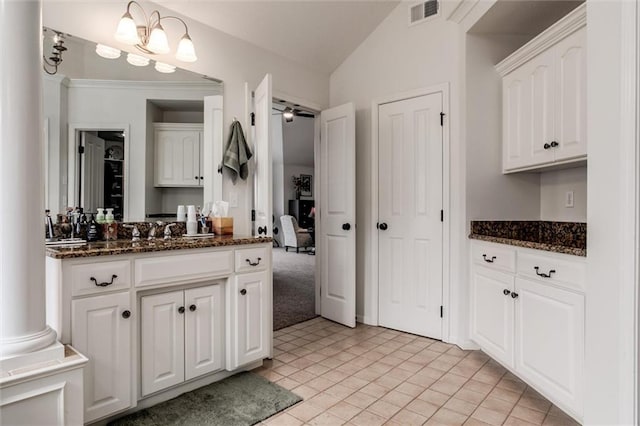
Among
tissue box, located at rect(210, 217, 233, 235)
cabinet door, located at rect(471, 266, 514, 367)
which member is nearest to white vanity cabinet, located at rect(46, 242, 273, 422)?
tissue box, located at rect(210, 217, 233, 235)

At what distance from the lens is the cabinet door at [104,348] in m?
1.67

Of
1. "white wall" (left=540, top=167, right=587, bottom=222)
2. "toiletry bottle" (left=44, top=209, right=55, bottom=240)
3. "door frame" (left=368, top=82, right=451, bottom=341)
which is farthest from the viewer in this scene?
"door frame" (left=368, top=82, right=451, bottom=341)

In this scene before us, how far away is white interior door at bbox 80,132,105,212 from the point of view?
219 cm

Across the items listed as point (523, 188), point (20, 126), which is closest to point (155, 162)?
point (20, 126)

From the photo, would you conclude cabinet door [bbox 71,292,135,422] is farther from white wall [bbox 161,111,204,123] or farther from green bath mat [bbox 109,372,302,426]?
white wall [bbox 161,111,204,123]

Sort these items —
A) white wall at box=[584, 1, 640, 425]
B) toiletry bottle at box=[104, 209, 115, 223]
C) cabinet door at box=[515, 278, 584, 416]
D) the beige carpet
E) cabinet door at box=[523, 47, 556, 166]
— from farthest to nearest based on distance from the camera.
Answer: the beige carpet, cabinet door at box=[523, 47, 556, 166], toiletry bottle at box=[104, 209, 115, 223], cabinet door at box=[515, 278, 584, 416], white wall at box=[584, 1, 640, 425]

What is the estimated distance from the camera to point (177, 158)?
8.52 ft

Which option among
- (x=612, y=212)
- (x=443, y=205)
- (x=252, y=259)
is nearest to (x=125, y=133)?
(x=252, y=259)

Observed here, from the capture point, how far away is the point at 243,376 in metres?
2.39

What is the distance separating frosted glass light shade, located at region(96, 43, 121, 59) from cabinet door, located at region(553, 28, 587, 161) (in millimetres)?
2815

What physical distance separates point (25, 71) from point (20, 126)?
0.69 ft

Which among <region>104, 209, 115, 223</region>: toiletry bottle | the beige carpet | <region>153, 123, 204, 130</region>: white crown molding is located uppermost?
<region>153, 123, 204, 130</region>: white crown molding

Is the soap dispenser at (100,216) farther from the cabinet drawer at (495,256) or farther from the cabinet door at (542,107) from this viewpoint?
the cabinet door at (542,107)

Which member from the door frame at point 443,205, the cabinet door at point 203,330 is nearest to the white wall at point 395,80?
the door frame at point 443,205
